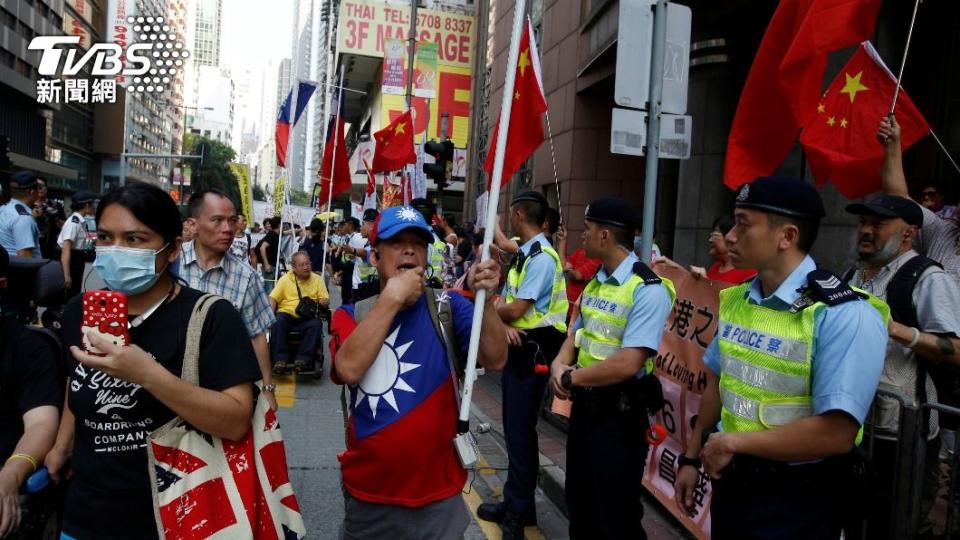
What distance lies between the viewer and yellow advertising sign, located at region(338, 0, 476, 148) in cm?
3947

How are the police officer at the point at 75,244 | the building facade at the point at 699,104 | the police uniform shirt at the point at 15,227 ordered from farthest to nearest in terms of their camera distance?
the police officer at the point at 75,244, the police uniform shirt at the point at 15,227, the building facade at the point at 699,104

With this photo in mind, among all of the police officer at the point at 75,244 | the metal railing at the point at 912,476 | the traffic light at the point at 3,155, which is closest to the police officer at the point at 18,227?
the traffic light at the point at 3,155

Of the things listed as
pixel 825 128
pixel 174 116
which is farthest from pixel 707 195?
pixel 174 116

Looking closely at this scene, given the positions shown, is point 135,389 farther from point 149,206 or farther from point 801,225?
point 801,225

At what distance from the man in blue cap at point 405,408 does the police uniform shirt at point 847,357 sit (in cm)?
112

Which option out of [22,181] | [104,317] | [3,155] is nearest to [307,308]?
[22,181]

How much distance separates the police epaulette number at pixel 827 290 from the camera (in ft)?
7.77

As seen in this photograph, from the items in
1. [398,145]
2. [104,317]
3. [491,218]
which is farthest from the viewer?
[398,145]

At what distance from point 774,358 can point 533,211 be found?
2726mm

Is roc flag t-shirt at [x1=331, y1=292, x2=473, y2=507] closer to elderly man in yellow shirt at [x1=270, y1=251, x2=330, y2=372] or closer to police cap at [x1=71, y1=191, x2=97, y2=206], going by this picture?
elderly man in yellow shirt at [x1=270, y1=251, x2=330, y2=372]

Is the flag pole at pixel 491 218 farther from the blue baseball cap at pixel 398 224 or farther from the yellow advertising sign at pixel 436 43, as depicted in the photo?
the yellow advertising sign at pixel 436 43

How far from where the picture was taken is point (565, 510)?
196 inches

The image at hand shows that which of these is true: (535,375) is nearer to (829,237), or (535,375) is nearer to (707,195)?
(829,237)

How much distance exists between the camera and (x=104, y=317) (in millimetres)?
1898
